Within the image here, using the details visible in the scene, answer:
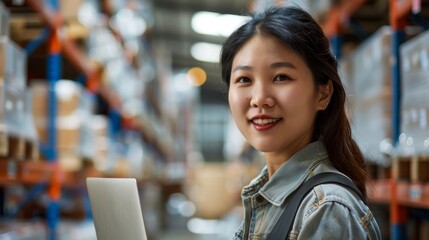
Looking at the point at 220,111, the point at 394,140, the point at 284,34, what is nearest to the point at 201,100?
the point at 220,111

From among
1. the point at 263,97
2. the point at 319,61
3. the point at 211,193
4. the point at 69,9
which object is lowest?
the point at 211,193

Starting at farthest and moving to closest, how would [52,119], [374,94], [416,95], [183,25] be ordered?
[183,25] → [52,119] → [374,94] → [416,95]

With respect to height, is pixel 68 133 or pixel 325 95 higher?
pixel 68 133

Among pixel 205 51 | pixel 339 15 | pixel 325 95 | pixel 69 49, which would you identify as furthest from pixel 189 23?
pixel 325 95

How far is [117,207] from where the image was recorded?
1.72 meters

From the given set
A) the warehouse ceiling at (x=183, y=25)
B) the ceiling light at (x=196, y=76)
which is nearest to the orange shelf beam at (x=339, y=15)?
the warehouse ceiling at (x=183, y=25)

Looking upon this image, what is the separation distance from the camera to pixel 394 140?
15.7 ft

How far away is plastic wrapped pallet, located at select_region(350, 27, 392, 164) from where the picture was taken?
5004mm

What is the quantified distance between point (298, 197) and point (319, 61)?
413mm

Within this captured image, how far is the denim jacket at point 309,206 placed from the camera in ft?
5.05

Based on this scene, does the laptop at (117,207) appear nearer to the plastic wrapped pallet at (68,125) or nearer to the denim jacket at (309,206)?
the denim jacket at (309,206)

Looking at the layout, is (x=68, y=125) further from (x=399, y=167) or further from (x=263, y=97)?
(x=263, y=97)

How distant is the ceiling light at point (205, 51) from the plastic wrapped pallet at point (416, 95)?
19.1 metres

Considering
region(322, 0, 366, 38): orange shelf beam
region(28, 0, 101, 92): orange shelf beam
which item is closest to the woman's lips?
region(28, 0, 101, 92): orange shelf beam
